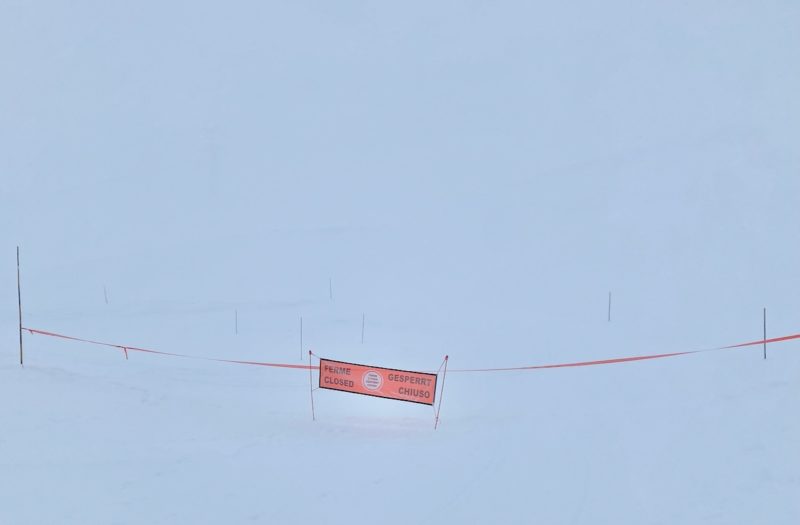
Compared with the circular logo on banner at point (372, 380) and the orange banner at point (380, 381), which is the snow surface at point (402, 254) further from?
the circular logo on banner at point (372, 380)

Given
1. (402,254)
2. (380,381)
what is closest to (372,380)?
(380,381)

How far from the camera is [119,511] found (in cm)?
623

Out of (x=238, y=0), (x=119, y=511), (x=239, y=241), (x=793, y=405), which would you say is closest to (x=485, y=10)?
(x=238, y=0)

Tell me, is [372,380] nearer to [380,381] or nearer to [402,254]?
[380,381]

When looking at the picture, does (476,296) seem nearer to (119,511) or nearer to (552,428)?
(552,428)

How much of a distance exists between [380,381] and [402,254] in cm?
1444

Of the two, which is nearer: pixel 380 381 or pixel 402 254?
pixel 380 381

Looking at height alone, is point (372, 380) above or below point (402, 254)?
below

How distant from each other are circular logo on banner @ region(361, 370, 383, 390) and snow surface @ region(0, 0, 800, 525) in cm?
64

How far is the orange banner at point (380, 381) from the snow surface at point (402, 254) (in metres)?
0.52

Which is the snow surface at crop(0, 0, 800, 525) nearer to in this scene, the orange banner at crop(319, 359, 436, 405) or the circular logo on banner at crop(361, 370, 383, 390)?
the orange banner at crop(319, 359, 436, 405)

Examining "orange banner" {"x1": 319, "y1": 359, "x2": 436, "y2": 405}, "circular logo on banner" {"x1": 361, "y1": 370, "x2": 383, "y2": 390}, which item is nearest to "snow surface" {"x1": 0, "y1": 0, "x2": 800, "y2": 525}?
"orange banner" {"x1": 319, "y1": 359, "x2": 436, "y2": 405}

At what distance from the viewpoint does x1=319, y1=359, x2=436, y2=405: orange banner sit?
882cm

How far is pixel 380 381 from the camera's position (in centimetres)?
905
